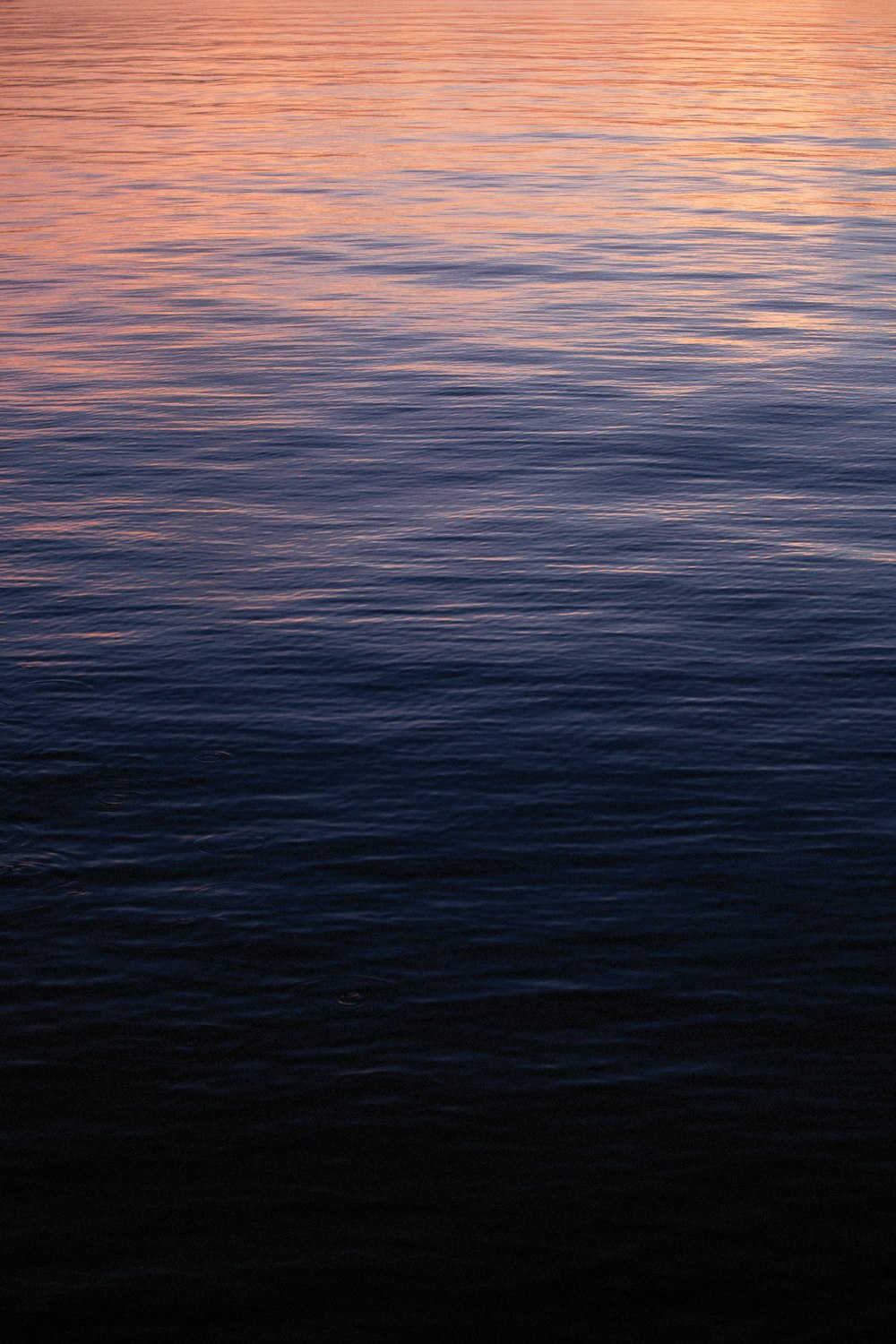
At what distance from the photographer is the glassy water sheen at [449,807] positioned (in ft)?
22.5

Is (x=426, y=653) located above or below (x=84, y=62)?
below

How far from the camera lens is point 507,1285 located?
6.60 meters

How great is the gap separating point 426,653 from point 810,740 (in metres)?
3.09

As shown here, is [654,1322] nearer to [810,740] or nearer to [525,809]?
[525,809]

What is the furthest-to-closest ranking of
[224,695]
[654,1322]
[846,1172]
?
[224,695] < [846,1172] < [654,1322]

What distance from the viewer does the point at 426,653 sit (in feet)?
41.9

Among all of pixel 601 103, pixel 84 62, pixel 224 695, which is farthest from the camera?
pixel 84 62

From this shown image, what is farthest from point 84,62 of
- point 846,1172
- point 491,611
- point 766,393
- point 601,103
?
point 846,1172

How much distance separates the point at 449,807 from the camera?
1029cm

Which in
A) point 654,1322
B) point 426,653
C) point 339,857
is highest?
point 426,653

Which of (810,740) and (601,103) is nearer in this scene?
(810,740)

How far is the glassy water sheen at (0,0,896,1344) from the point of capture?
6.84 m

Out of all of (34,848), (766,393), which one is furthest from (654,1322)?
(766,393)

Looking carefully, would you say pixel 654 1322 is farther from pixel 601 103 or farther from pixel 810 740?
pixel 601 103
